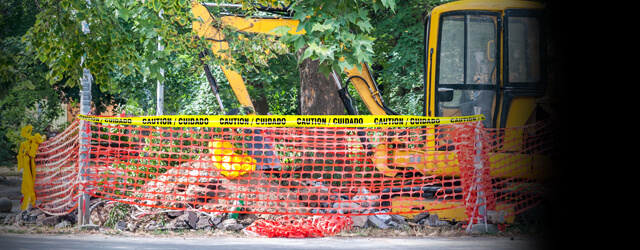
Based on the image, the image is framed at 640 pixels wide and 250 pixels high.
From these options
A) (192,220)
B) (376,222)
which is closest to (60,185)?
(192,220)

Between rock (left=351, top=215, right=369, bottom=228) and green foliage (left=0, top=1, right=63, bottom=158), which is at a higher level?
green foliage (left=0, top=1, right=63, bottom=158)

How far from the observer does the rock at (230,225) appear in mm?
6926

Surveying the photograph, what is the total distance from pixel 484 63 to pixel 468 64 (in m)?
0.26

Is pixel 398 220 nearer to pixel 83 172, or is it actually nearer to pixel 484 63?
pixel 484 63

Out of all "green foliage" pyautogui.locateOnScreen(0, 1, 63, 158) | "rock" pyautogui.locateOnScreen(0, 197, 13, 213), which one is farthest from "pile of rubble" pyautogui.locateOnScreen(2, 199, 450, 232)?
"green foliage" pyautogui.locateOnScreen(0, 1, 63, 158)

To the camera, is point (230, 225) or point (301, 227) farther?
point (230, 225)

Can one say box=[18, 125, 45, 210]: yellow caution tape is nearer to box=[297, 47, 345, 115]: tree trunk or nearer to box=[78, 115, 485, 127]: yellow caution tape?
box=[78, 115, 485, 127]: yellow caution tape

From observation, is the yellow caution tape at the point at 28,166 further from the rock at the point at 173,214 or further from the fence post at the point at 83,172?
the rock at the point at 173,214

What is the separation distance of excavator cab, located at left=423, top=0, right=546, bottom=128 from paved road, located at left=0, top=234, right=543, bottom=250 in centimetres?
266

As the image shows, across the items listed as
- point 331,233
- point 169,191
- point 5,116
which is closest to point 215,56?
point 169,191

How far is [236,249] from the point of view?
5598mm

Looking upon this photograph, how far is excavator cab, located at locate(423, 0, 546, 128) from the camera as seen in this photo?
8164 mm

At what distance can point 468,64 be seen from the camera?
8266mm

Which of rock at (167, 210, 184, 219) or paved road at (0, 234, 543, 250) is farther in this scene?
rock at (167, 210, 184, 219)
